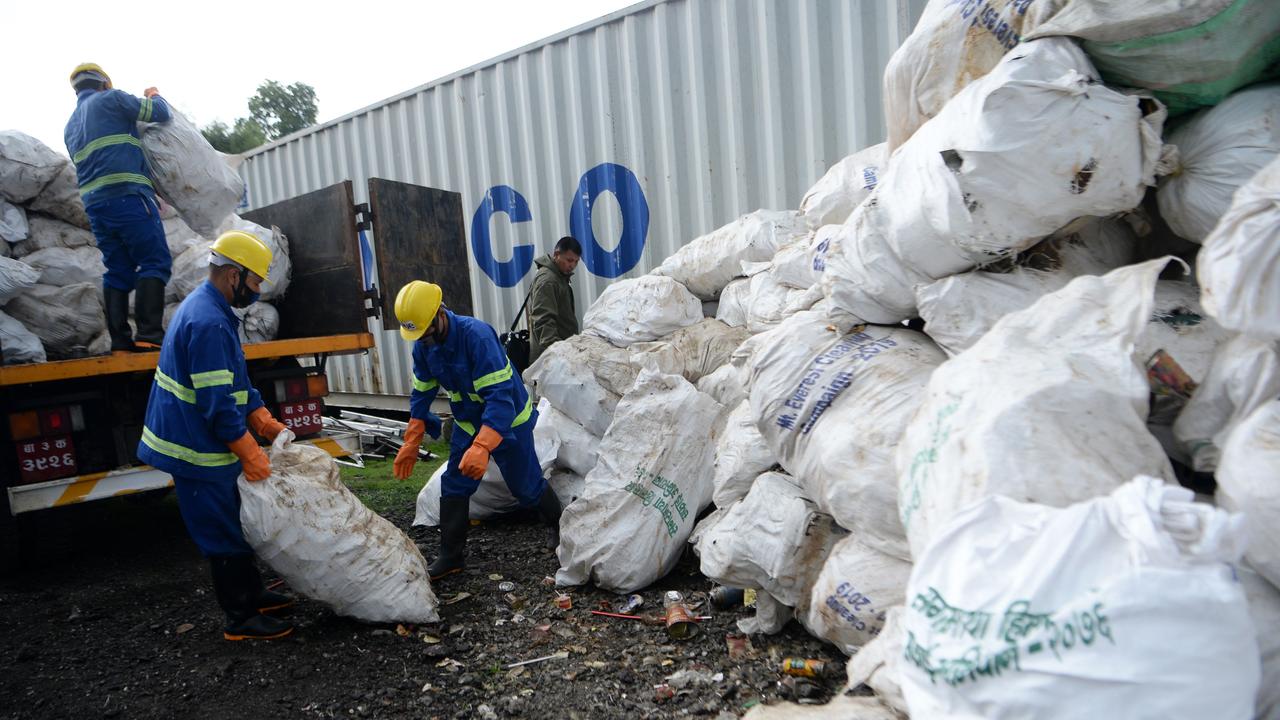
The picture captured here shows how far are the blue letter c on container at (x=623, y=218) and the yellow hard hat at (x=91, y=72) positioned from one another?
2.71m

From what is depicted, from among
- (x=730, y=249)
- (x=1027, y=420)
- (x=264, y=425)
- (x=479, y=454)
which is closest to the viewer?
(x=1027, y=420)

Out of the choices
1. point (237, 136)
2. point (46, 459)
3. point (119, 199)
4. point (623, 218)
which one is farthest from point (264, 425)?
point (237, 136)

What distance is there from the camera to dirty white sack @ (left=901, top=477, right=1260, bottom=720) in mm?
900

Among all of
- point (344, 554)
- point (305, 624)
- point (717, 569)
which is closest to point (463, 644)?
point (344, 554)

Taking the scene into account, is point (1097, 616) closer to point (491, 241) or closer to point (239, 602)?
point (239, 602)

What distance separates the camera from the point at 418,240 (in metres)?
4.85

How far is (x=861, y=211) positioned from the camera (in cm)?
210

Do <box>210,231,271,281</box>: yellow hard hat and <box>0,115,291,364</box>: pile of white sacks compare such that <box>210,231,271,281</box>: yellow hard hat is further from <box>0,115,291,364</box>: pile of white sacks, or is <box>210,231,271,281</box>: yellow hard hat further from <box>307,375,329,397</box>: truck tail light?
<box>0,115,291,364</box>: pile of white sacks

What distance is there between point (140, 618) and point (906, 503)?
10.1ft

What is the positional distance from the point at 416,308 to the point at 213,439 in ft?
3.06

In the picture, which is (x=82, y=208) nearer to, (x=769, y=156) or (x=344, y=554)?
(x=344, y=554)

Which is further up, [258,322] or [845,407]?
[258,322]

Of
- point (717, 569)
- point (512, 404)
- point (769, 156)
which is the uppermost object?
point (769, 156)

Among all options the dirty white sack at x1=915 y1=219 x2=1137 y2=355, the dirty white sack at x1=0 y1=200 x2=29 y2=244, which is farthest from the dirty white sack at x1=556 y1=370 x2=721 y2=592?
the dirty white sack at x1=0 y1=200 x2=29 y2=244
